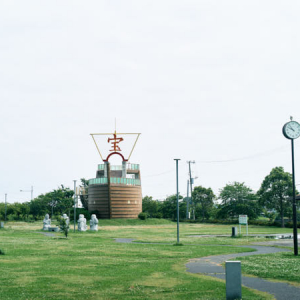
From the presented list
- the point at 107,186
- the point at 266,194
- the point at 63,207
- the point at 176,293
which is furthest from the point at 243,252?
the point at 63,207

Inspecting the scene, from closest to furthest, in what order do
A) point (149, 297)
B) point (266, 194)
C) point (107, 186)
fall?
point (149, 297)
point (266, 194)
point (107, 186)

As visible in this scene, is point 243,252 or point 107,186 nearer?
point 243,252

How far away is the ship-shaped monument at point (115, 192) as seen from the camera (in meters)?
97.9

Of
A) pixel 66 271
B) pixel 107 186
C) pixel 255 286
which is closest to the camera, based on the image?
pixel 255 286

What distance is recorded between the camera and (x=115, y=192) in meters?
98.6

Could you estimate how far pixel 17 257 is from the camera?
957 inches

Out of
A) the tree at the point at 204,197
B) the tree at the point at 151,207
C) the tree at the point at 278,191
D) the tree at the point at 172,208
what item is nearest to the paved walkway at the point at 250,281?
the tree at the point at 278,191

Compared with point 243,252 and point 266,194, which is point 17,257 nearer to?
point 243,252

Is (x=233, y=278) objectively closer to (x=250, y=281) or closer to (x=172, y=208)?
(x=250, y=281)

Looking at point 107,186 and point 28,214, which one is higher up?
point 107,186

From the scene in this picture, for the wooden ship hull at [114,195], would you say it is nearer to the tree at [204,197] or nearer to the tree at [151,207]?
the tree at [204,197]

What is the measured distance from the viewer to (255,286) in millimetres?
14594

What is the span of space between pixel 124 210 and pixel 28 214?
115 feet

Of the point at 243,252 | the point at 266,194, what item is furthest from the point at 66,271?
the point at 266,194
